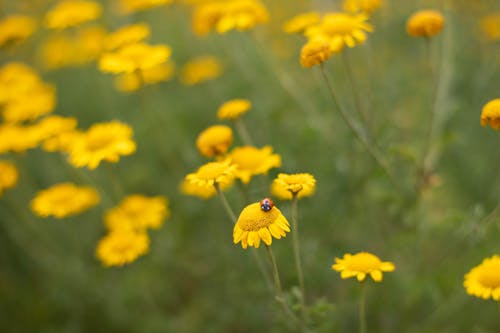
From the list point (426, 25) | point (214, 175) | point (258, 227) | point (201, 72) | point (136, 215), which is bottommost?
point (258, 227)

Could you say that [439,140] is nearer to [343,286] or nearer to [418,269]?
[418,269]

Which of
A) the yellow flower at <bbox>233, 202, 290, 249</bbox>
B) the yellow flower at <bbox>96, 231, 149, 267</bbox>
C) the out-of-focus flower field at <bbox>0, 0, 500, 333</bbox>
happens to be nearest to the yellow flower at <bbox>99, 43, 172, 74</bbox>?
the out-of-focus flower field at <bbox>0, 0, 500, 333</bbox>

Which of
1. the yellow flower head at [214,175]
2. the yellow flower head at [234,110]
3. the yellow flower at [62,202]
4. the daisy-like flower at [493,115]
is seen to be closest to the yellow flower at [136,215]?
the yellow flower at [62,202]

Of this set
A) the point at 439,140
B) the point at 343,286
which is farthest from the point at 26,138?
the point at 439,140

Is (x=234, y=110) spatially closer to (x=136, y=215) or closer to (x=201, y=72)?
(x=136, y=215)

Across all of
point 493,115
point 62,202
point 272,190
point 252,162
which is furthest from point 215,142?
point 62,202

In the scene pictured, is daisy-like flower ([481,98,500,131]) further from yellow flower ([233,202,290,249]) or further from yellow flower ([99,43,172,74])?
yellow flower ([99,43,172,74])
